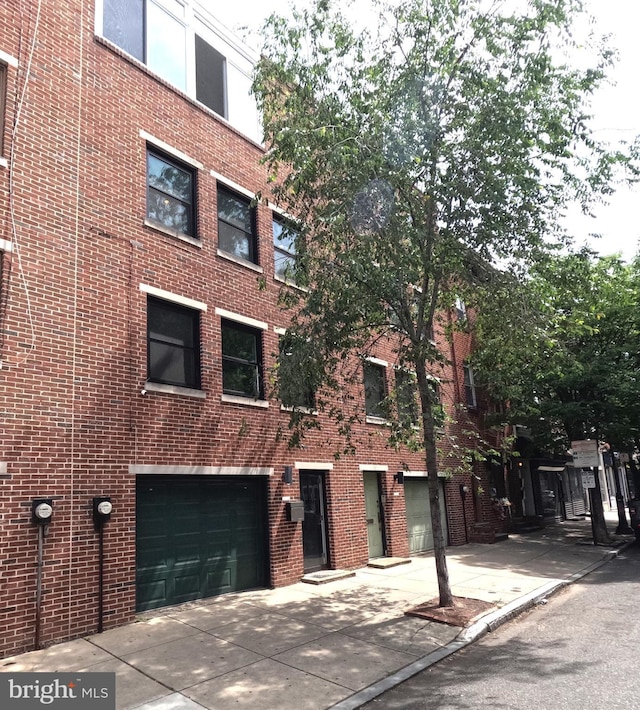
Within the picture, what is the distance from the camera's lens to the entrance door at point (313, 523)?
39.0 ft

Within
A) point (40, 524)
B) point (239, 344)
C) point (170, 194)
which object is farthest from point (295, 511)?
point (170, 194)

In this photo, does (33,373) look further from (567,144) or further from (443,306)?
(567,144)

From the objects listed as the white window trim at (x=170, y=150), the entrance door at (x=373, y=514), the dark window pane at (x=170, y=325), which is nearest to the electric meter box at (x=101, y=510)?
the dark window pane at (x=170, y=325)

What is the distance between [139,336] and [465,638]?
6745 mm

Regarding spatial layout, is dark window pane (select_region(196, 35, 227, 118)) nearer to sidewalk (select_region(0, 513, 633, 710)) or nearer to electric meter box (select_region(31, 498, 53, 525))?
electric meter box (select_region(31, 498, 53, 525))

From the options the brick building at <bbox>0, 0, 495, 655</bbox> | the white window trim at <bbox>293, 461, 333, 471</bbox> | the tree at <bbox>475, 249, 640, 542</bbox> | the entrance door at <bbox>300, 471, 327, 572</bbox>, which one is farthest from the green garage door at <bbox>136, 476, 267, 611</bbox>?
the tree at <bbox>475, 249, 640, 542</bbox>

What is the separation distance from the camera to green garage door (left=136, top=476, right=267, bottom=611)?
894cm

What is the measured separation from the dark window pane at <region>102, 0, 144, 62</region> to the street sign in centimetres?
1526

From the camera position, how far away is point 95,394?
8414mm

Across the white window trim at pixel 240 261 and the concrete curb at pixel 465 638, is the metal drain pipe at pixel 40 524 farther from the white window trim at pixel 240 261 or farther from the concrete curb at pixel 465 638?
the white window trim at pixel 240 261

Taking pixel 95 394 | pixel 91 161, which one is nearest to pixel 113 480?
pixel 95 394

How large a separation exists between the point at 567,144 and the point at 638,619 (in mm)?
7348

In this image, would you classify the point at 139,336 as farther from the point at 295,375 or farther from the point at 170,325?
the point at 295,375

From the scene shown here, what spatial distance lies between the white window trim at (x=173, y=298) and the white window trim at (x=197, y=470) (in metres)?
2.95
